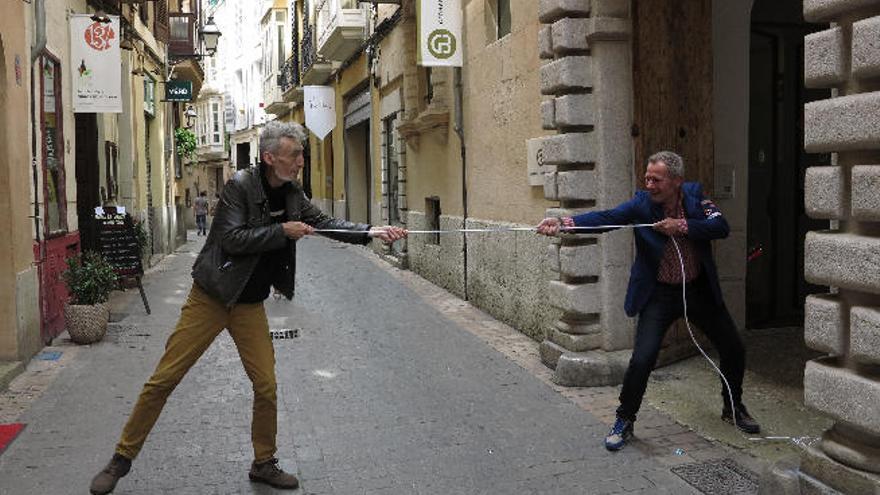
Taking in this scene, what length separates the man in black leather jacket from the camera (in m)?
4.66

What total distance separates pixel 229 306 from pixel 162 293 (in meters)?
9.57

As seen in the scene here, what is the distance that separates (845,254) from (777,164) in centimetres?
519

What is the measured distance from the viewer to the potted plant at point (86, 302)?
30.0 feet

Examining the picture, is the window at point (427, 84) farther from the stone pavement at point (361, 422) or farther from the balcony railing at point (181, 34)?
the balcony railing at point (181, 34)

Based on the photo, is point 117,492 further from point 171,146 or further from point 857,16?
point 171,146

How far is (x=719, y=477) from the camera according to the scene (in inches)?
192

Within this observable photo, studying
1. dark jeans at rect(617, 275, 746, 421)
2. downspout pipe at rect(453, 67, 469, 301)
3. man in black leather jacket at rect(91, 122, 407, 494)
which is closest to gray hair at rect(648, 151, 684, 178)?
dark jeans at rect(617, 275, 746, 421)

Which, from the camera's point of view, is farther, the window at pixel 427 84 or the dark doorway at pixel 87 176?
the window at pixel 427 84

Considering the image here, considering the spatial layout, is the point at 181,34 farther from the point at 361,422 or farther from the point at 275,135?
the point at 275,135

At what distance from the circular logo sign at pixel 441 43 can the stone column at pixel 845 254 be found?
781 cm

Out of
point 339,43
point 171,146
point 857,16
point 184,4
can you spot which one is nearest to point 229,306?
point 857,16

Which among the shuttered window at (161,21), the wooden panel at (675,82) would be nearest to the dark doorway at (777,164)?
the wooden panel at (675,82)

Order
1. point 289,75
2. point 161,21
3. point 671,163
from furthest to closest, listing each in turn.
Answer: point 289,75 < point 161,21 < point 671,163

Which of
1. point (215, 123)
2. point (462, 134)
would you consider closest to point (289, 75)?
point (462, 134)
